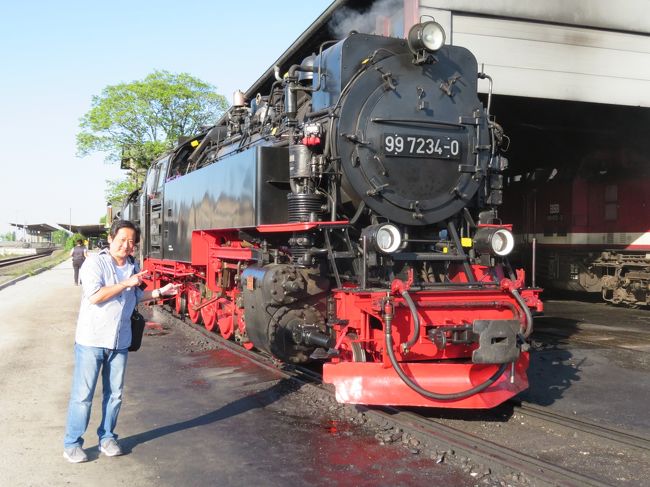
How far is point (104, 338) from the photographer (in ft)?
14.5

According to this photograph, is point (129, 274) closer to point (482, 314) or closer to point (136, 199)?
point (482, 314)

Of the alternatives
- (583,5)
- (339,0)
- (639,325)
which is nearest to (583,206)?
(639,325)

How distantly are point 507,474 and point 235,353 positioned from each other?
4.72m

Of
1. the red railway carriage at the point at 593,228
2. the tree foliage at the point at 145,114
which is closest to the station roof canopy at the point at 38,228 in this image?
the tree foliage at the point at 145,114

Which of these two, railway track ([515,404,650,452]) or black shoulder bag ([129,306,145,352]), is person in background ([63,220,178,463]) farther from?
railway track ([515,404,650,452])

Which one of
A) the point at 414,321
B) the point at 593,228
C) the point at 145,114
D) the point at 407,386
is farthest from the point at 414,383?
the point at 145,114

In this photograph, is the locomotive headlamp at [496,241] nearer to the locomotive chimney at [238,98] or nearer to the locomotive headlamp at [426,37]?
the locomotive headlamp at [426,37]

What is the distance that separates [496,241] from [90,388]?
3796 millimetres

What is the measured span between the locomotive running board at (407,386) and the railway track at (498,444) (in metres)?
0.22

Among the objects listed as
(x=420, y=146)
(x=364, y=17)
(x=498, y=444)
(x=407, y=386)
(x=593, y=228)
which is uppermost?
(x=364, y=17)

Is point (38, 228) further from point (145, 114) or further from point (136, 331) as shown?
point (136, 331)

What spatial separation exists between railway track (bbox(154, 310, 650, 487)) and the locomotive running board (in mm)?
221

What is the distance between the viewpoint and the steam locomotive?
5238 mm

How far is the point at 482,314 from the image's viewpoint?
558cm
